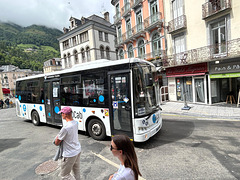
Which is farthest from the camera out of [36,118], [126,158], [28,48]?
[28,48]

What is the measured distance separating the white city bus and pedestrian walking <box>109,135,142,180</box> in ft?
9.75

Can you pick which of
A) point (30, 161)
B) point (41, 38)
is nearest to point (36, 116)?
point (30, 161)

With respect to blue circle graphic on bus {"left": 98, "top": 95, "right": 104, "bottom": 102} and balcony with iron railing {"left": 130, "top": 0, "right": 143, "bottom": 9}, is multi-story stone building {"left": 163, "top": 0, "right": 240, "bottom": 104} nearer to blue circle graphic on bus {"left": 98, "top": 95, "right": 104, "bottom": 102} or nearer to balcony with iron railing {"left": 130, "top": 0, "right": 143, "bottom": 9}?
balcony with iron railing {"left": 130, "top": 0, "right": 143, "bottom": 9}

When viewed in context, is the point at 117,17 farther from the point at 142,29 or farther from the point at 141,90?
the point at 141,90

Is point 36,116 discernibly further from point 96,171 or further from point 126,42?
point 126,42

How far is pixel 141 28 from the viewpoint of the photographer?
59.4 ft

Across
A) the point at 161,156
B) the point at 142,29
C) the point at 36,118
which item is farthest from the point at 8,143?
the point at 142,29

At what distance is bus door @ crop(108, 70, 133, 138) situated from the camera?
4668 mm

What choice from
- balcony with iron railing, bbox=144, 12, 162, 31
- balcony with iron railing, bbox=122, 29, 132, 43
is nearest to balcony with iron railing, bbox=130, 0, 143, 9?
balcony with iron railing, bbox=144, 12, 162, 31

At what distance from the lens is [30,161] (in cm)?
433

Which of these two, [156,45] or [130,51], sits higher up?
[130,51]

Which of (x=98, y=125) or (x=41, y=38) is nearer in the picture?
(x=98, y=125)

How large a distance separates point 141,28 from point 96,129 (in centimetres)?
1653

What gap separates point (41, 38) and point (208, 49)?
203 meters
